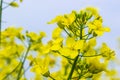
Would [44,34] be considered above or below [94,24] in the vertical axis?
below

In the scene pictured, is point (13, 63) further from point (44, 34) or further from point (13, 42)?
point (44, 34)

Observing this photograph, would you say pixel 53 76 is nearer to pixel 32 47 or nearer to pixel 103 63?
pixel 103 63

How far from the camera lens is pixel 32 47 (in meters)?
5.12

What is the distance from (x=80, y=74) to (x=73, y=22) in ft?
0.97

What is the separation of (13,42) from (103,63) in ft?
11.4

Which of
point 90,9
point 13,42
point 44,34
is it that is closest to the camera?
point 90,9

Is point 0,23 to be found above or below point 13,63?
above

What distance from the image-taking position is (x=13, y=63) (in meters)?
6.66

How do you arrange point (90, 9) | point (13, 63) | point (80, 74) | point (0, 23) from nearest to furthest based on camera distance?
point (80, 74), point (90, 9), point (0, 23), point (13, 63)

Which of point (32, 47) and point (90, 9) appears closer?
point (90, 9)

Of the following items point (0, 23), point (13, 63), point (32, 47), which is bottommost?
point (13, 63)

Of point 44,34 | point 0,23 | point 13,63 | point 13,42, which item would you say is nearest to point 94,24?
point 0,23

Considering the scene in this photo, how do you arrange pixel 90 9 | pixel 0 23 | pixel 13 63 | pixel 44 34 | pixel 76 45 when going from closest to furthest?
pixel 76 45
pixel 90 9
pixel 0 23
pixel 44 34
pixel 13 63

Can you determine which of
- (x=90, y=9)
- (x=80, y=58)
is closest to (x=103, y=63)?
(x=80, y=58)
